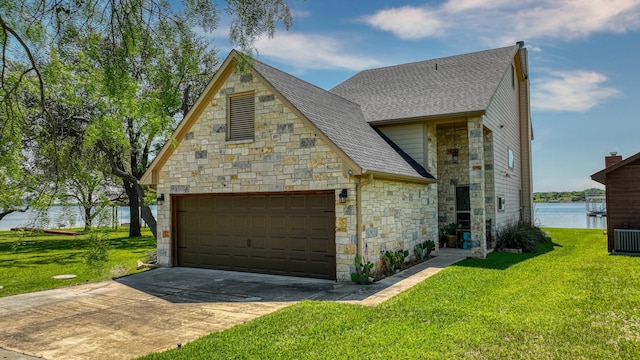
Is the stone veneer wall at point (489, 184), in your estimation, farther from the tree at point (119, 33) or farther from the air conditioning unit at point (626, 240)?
the tree at point (119, 33)

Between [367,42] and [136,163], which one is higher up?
[367,42]

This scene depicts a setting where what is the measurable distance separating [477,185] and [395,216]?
10.7ft

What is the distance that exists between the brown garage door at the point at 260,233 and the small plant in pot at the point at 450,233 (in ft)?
24.1

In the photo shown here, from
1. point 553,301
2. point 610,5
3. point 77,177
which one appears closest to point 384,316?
Answer: point 553,301

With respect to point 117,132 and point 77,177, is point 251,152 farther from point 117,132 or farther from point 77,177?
point 77,177

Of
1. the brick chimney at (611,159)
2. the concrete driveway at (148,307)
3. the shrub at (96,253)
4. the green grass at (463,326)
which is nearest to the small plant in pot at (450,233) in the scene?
the concrete driveway at (148,307)

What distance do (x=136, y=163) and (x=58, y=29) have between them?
53.2 feet

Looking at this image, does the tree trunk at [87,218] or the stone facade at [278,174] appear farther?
the stone facade at [278,174]

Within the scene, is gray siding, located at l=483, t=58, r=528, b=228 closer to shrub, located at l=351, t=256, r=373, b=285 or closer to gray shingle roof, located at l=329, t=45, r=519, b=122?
gray shingle roof, located at l=329, t=45, r=519, b=122

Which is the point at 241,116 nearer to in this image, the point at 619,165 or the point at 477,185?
the point at 477,185

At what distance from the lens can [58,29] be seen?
5.32m

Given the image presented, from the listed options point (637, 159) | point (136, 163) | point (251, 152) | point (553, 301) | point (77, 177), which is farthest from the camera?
point (136, 163)

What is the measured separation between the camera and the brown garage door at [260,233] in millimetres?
10305

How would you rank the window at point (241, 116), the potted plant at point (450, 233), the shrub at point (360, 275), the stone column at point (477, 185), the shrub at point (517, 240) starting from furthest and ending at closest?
the potted plant at point (450, 233) → the shrub at point (517, 240) → the stone column at point (477, 185) → the window at point (241, 116) → the shrub at point (360, 275)
